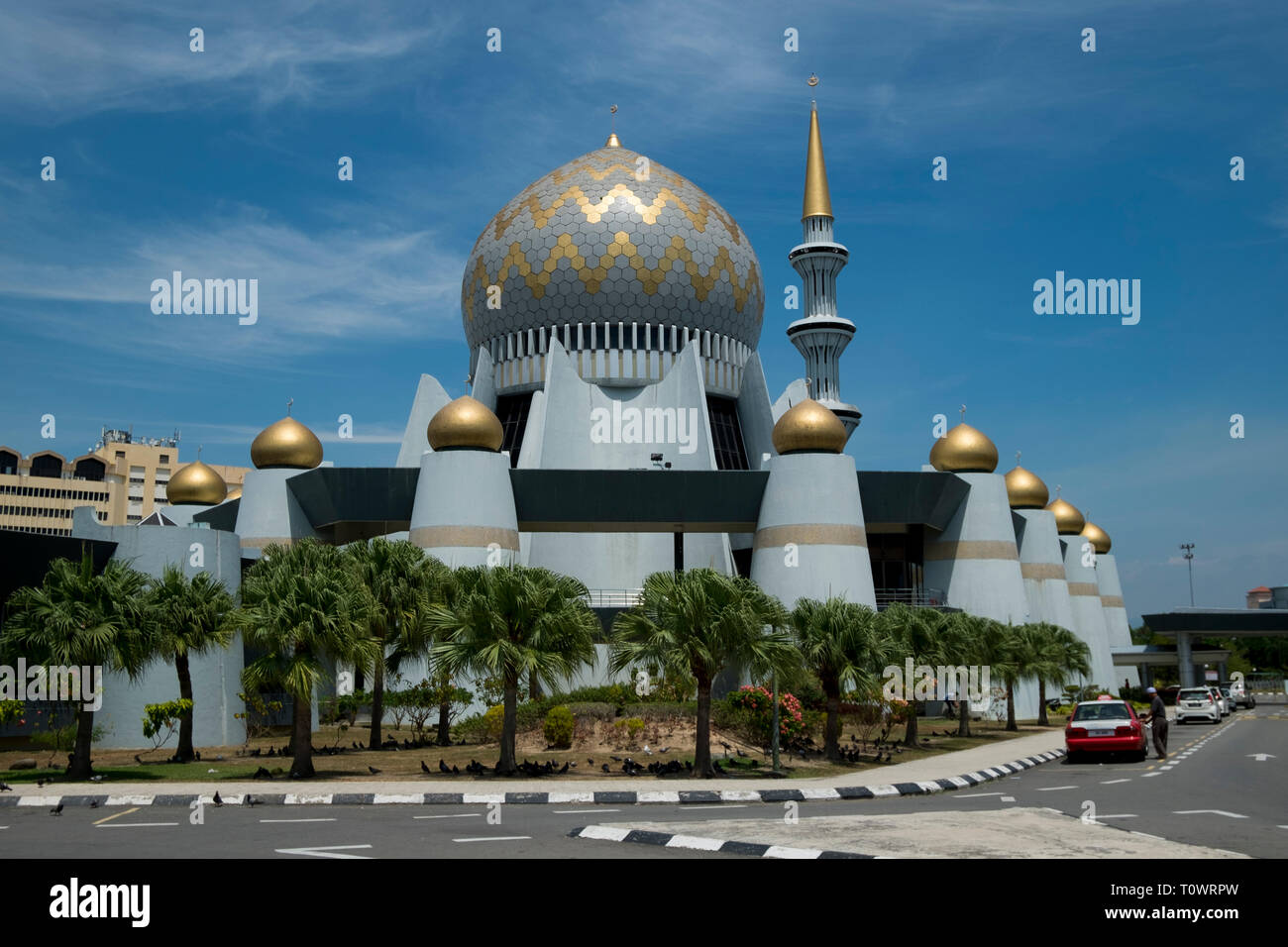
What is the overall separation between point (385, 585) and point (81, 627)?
1083 centimetres

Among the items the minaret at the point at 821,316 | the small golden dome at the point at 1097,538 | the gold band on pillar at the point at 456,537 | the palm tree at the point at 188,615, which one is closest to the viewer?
the palm tree at the point at 188,615

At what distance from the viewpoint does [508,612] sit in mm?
24281

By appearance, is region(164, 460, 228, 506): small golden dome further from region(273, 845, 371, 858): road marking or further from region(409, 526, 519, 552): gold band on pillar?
region(273, 845, 371, 858): road marking

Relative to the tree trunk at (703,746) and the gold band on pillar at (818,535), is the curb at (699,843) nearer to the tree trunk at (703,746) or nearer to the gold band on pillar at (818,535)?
the tree trunk at (703,746)

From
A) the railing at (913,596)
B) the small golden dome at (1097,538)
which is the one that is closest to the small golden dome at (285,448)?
the railing at (913,596)

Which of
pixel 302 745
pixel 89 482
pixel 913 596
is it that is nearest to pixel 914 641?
pixel 302 745

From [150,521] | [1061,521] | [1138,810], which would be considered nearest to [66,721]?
[150,521]

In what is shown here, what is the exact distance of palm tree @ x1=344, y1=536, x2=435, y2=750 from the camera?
3294 centimetres

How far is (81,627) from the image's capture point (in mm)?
23031

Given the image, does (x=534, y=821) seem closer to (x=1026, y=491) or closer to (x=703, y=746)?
(x=703, y=746)

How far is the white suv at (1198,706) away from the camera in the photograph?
51000 millimetres

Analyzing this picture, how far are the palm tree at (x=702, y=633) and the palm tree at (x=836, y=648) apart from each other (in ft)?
10.1
